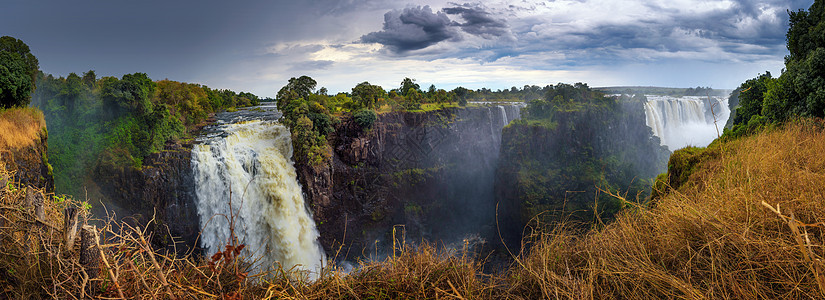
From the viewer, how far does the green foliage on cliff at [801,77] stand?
27.8ft

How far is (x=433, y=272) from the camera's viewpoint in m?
2.99

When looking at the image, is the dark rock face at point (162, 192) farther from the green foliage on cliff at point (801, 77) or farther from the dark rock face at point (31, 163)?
the green foliage on cliff at point (801, 77)

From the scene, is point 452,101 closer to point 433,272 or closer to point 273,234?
point 273,234

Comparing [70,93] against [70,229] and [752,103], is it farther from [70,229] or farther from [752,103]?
[752,103]

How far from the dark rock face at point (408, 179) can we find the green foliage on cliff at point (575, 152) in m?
3.15

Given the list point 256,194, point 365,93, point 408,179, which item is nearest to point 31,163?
point 256,194

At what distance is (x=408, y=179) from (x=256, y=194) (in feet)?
40.9

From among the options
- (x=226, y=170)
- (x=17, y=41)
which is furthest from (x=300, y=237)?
(x=17, y=41)

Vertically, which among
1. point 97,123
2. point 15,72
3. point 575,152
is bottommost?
point 575,152

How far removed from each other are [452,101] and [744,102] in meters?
22.4

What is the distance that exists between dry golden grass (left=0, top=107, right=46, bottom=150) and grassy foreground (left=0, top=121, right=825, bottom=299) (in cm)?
977

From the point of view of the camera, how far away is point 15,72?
11.8m

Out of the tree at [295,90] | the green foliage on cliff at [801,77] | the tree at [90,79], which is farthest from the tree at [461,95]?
the tree at [90,79]

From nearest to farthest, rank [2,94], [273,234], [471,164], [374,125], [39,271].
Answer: [39,271], [2,94], [273,234], [374,125], [471,164]
